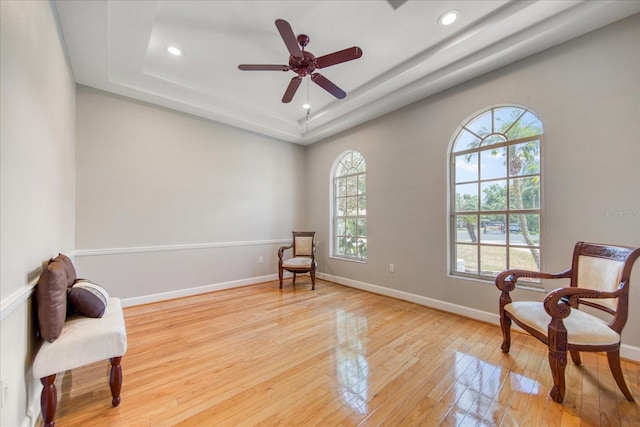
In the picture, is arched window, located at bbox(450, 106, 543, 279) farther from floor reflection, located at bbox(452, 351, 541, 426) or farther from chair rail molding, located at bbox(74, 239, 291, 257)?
chair rail molding, located at bbox(74, 239, 291, 257)

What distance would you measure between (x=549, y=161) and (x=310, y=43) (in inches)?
108

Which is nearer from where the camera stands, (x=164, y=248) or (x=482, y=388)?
(x=482, y=388)

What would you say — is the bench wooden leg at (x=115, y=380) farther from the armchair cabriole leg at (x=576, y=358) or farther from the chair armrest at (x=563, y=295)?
the armchair cabriole leg at (x=576, y=358)

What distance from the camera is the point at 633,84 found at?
2.06 m

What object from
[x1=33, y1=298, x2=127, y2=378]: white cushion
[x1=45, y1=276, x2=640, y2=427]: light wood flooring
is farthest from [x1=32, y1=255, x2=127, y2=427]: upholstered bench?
[x1=45, y1=276, x2=640, y2=427]: light wood flooring

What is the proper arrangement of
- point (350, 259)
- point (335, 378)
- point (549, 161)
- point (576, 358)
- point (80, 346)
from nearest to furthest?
point (80, 346) → point (335, 378) → point (576, 358) → point (549, 161) → point (350, 259)

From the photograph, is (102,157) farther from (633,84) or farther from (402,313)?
(633,84)

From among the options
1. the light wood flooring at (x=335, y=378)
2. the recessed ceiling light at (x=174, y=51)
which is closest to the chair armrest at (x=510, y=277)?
the light wood flooring at (x=335, y=378)

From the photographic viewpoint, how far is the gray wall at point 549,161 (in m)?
2.10

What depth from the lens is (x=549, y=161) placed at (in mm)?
2469

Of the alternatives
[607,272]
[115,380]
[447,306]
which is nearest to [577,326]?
[607,272]

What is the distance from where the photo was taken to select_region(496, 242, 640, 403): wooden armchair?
160 centimetres

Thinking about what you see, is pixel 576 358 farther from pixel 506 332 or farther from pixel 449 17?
pixel 449 17

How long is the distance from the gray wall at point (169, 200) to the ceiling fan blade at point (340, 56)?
104 inches
